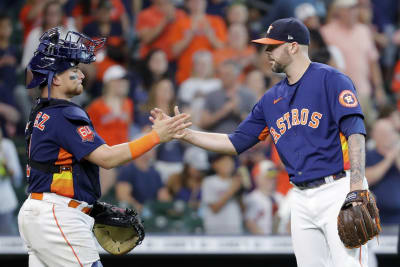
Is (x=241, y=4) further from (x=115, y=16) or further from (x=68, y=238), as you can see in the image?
(x=68, y=238)

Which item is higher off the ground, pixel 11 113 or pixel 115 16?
pixel 115 16

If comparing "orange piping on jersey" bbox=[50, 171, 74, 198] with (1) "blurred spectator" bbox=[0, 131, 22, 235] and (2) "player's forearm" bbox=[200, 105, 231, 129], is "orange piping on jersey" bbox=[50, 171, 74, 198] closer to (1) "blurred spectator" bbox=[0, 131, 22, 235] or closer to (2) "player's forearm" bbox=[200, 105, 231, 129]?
(1) "blurred spectator" bbox=[0, 131, 22, 235]

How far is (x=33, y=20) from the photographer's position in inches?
318

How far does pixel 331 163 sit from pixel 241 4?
4.94 meters

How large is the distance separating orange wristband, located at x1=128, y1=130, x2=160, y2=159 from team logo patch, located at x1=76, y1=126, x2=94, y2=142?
0.73 feet

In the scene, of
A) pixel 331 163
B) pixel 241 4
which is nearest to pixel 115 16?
pixel 241 4

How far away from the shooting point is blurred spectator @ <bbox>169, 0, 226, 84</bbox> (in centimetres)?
819

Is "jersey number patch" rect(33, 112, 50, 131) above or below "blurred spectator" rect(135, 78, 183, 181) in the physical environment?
above

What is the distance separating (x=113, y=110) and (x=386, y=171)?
312 centimetres

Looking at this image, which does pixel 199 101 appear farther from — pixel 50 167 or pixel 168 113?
pixel 50 167

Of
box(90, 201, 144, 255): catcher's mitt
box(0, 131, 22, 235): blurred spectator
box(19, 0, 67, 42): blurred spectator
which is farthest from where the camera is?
box(19, 0, 67, 42): blurred spectator

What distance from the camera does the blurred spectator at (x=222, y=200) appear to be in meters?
6.82

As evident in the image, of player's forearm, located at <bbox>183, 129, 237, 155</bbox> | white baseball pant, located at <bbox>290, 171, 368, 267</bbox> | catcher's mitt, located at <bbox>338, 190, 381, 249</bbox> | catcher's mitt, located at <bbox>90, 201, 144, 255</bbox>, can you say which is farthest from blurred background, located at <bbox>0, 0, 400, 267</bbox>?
catcher's mitt, located at <bbox>338, 190, 381, 249</bbox>

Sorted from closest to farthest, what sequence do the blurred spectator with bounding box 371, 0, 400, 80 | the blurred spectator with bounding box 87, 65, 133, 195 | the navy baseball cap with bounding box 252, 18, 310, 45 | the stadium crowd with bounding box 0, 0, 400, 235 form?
the navy baseball cap with bounding box 252, 18, 310, 45, the stadium crowd with bounding box 0, 0, 400, 235, the blurred spectator with bounding box 87, 65, 133, 195, the blurred spectator with bounding box 371, 0, 400, 80
